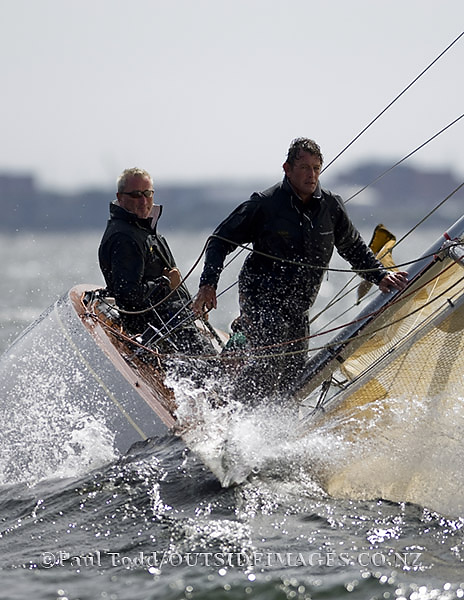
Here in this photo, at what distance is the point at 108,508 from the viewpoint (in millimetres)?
4359

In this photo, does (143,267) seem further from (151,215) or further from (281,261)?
(281,261)

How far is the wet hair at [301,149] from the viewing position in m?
5.00

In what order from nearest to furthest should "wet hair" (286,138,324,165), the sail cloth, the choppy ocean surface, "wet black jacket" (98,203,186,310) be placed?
the choppy ocean surface, the sail cloth, "wet hair" (286,138,324,165), "wet black jacket" (98,203,186,310)

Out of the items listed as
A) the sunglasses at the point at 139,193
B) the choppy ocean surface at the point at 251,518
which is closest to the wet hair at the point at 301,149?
the sunglasses at the point at 139,193

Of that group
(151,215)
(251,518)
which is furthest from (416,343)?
(151,215)

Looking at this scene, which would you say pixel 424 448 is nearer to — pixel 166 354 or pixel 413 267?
pixel 413 267

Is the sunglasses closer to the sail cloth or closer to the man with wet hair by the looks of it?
the man with wet hair

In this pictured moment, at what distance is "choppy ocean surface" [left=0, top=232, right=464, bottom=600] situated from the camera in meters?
3.63

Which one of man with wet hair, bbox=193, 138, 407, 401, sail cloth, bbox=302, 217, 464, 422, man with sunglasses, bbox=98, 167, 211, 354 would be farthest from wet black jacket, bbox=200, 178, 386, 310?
man with sunglasses, bbox=98, 167, 211, 354

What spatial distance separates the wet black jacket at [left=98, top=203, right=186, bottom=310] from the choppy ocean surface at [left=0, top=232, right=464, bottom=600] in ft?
2.53

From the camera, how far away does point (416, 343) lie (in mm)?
Answer: 4605

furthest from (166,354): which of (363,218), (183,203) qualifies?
(183,203)

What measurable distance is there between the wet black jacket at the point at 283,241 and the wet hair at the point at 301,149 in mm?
124

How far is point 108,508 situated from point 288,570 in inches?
38.7
